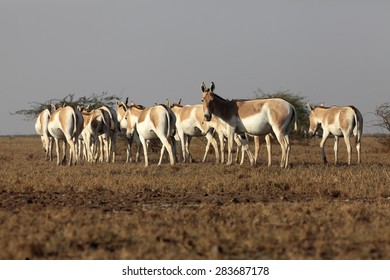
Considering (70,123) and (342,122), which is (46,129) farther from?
(342,122)

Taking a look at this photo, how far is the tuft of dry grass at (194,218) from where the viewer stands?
755cm

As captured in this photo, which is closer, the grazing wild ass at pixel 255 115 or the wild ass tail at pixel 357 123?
the grazing wild ass at pixel 255 115

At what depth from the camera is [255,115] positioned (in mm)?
20797

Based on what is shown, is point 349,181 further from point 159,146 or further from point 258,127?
point 159,146

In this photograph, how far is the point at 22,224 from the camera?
359 inches

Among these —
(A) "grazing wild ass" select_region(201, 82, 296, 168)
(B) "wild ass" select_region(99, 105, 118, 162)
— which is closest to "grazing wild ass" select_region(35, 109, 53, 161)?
(B) "wild ass" select_region(99, 105, 118, 162)

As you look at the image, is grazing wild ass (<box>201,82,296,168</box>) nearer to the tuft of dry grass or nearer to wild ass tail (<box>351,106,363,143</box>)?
wild ass tail (<box>351,106,363,143</box>)

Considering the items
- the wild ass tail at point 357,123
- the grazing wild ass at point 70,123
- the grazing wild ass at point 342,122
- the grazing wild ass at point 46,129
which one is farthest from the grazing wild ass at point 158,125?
the grazing wild ass at point 46,129

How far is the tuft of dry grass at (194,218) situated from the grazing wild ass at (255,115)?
177 inches

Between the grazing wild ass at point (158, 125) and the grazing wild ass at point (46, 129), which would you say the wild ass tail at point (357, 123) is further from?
the grazing wild ass at point (46, 129)

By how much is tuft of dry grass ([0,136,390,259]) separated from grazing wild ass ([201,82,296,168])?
4.49 meters

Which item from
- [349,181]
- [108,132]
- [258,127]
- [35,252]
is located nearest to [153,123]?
[258,127]

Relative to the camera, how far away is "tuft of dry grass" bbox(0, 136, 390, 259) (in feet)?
24.8
